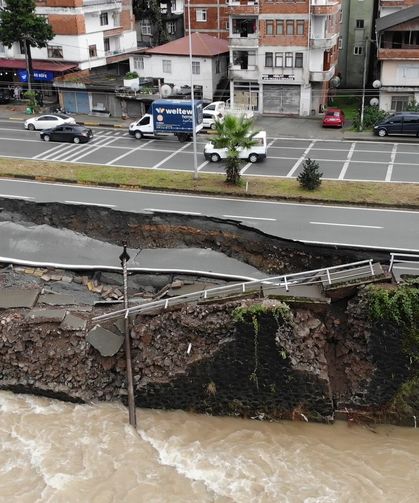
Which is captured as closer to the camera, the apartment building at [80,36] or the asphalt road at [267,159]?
the asphalt road at [267,159]

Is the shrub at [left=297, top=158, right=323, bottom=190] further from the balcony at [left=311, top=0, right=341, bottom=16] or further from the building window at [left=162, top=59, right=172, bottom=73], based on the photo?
the building window at [left=162, top=59, right=172, bottom=73]

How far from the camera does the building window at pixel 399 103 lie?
42.9 metres

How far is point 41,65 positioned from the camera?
Result: 50500mm

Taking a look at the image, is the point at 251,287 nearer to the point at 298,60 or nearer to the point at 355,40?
the point at 298,60

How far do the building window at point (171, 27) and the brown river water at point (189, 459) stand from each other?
50.5 m

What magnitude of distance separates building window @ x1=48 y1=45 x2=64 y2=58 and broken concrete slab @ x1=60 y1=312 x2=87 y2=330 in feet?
122

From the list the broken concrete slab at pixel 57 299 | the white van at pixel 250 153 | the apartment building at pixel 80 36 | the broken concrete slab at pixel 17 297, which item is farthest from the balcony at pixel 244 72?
the broken concrete slab at pixel 17 297

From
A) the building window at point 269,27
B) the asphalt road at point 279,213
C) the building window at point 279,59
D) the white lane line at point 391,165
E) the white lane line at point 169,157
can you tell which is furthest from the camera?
the building window at point 279,59

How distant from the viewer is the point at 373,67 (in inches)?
2056

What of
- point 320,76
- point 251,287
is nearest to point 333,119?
point 320,76

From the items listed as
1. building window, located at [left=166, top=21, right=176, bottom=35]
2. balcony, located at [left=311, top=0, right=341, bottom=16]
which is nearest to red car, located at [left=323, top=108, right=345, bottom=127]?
→ balcony, located at [left=311, top=0, right=341, bottom=16]

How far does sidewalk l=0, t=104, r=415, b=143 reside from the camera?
40.2 metres

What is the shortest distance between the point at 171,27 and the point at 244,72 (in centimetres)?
1928

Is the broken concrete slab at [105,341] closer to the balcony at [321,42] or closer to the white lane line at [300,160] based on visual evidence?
the white lane line at [300,160]
